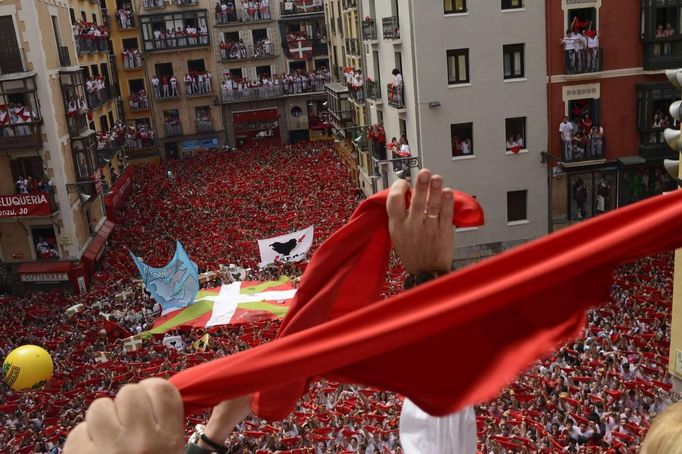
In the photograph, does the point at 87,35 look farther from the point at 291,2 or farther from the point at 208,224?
the point at 291,2

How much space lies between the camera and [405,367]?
2838mm

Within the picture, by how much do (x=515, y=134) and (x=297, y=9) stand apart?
34.6 meters

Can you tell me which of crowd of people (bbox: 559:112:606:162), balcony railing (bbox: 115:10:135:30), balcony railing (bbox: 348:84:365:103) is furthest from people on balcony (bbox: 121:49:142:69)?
crowd of people (bbox: 559:112:606:162)

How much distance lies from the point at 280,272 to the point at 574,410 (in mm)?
15003

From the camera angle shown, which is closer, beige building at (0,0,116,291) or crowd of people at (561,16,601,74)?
crowd of people at (561,16,601,74)

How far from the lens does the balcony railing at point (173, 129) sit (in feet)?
A: 181

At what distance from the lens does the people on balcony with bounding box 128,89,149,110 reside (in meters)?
Answer: 55.1

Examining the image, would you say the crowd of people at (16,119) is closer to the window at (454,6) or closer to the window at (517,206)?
the window at (454,6)

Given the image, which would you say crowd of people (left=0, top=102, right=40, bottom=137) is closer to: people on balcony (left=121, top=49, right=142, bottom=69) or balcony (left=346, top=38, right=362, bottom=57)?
balcony (left=346, top=38, right=362, bottom=57)

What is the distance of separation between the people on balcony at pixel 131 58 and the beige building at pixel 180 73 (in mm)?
508

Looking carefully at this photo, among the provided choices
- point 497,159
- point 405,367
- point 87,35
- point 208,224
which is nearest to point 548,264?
point 405,367

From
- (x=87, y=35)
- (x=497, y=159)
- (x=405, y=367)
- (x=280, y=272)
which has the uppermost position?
(x=87, y=35)

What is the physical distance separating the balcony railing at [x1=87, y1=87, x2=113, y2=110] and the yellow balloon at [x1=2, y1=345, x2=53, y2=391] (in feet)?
73.8

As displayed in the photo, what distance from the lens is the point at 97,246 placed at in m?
31.9
